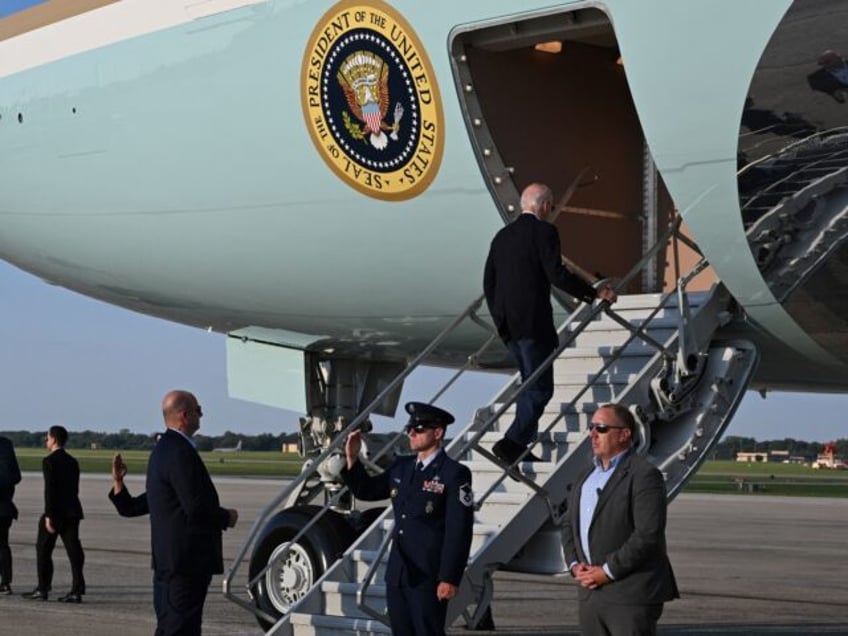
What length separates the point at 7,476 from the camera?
14727mm

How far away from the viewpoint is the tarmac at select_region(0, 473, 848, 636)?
12.5 meters

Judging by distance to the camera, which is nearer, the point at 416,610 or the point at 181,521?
the point at 416,610

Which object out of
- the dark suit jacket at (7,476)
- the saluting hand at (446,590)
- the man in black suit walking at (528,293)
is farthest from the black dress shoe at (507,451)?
the dark suit jacket at (7,476)

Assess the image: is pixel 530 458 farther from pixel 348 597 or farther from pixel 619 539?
pixel 619 539

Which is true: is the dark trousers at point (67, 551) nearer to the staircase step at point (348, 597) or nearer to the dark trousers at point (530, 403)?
the staircase step at point (348, 597)

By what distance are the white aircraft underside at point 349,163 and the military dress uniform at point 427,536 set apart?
90.4 inches

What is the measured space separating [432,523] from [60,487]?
7075mm

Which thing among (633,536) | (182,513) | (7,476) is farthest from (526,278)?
(7,476)

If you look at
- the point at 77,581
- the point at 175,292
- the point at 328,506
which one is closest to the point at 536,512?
the point at 328,506

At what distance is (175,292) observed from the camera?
42.7 ft

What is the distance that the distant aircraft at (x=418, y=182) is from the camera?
881 centimetres

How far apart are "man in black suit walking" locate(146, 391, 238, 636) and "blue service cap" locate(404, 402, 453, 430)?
1086 millimetres

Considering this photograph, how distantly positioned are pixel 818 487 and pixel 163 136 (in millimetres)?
48739

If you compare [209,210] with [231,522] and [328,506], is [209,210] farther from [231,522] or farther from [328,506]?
[231,522]
